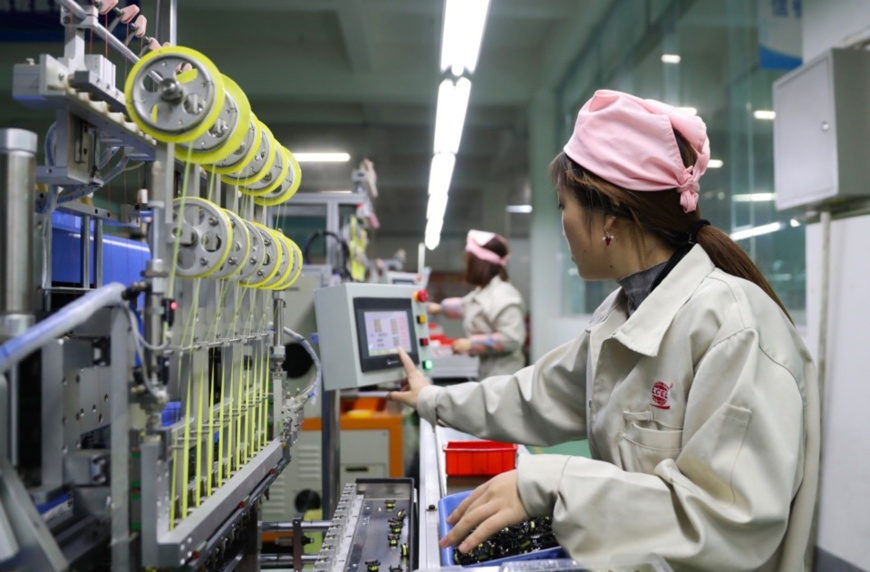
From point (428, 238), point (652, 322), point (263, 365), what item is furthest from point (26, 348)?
point (428, 238)

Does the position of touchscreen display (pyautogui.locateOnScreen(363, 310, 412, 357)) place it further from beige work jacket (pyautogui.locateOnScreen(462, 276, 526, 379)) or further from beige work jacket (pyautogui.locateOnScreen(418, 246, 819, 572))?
beige work jacket (pyautogui.locateOnScreen(462, 276, 526, 379))

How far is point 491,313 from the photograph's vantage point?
12.9 ft

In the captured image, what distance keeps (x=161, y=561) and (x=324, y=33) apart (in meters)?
5.88

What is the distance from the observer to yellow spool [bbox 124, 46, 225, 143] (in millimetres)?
845

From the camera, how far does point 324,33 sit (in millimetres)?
5879

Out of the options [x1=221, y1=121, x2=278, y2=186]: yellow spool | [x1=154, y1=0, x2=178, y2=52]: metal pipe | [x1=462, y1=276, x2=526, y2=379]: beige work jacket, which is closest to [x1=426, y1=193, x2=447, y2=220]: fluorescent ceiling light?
[x1=462, y1=276, x2=526, y2=379]: beige work jacket

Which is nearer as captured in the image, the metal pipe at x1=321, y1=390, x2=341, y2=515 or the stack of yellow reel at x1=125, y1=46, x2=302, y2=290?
the stack of yellow reel at x1=125, y1=46, x2=302, y2=290

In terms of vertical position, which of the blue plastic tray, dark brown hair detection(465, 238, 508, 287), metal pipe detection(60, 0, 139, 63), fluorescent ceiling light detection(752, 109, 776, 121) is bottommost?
the blue plastic tray

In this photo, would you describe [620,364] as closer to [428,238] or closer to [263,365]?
[263,365]

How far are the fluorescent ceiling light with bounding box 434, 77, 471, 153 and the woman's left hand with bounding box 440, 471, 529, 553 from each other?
323 cm

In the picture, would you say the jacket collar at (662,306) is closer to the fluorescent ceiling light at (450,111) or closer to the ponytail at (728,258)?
the ponytail at (728,258)

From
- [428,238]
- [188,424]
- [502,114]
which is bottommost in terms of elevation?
[188,424]

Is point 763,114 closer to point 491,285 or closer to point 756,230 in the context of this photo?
point 756,230

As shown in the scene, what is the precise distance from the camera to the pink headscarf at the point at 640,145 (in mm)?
1062
